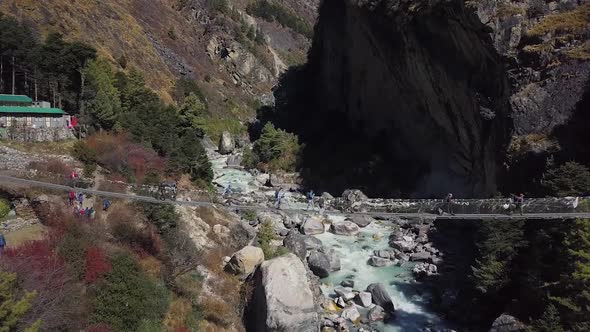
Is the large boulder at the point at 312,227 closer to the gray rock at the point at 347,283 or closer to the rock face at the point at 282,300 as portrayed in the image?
the gray rock at the point at 347,283

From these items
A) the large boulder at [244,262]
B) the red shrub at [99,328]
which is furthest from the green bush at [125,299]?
the large boulder at [244,262]

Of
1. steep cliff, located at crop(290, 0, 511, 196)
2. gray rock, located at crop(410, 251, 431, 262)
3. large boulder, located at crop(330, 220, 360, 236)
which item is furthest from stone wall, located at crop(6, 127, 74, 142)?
steep cliff, located at crop(290, 0, 511, 196)

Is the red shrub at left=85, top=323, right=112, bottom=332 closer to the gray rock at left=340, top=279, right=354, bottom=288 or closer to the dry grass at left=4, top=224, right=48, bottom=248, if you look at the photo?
the dry grass at left=4, top=224, right=48, bottom=248

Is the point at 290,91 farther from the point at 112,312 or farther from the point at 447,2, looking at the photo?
the point at 112,312

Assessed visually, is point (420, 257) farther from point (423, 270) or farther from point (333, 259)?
point (333, 259)

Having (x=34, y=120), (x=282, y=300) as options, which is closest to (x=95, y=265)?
(x=282, y=300)

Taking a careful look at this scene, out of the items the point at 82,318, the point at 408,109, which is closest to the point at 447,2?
the point at 408,109
